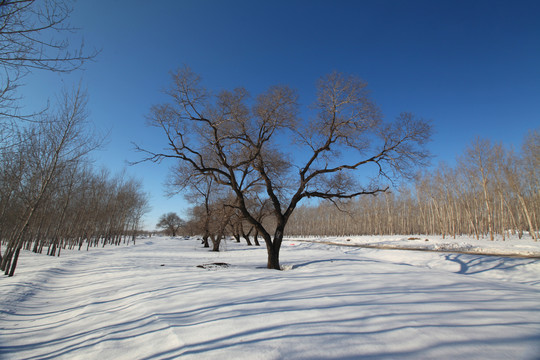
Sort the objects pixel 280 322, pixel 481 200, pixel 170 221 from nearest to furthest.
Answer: pixel 280 322
pixel 481 200
pixel 170 221

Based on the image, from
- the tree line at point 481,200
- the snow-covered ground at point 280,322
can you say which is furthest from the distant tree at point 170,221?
the snow-covered ground at point 280,322

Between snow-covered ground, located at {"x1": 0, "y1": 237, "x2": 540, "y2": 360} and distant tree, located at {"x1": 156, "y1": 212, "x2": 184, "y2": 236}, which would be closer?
snow-covered ground, located at {"x1": 0, "y1": 237, "x2": 540, "y2": 360}

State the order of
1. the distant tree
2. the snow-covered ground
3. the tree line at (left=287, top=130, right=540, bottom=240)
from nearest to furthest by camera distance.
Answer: the snow-covered ground → the tree line at (left=287, top=130, right=540, bottom=240) → the distant tree

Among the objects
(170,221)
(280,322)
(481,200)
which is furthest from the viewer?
(170,221)

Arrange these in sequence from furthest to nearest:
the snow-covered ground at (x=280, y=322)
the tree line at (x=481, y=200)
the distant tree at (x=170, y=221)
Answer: the distant tree at (x=170, y=221) → the tree line at (x=481, y=200) → the snow-covered ground at (x=280, y=322)

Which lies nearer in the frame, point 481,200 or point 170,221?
point 481,200

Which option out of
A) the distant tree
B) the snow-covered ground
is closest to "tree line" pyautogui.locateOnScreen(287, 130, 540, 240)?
the snow-covered ground

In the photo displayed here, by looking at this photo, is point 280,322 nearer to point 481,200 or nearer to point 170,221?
point 481,200

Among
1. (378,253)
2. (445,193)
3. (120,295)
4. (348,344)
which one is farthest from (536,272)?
(445,193)

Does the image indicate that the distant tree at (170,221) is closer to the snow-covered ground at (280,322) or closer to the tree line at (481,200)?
the tree line at (481,200)

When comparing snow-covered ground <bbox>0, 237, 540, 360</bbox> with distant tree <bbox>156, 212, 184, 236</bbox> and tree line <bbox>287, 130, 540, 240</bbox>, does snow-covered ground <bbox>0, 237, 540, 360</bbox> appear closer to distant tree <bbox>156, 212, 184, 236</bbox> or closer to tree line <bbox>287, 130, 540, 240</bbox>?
tree line <bbox>287, 130, 540, 240</bbox>

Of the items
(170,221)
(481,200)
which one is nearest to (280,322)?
(481,200)

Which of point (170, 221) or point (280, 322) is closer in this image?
point (280, 322)

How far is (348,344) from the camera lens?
2.55 meters
